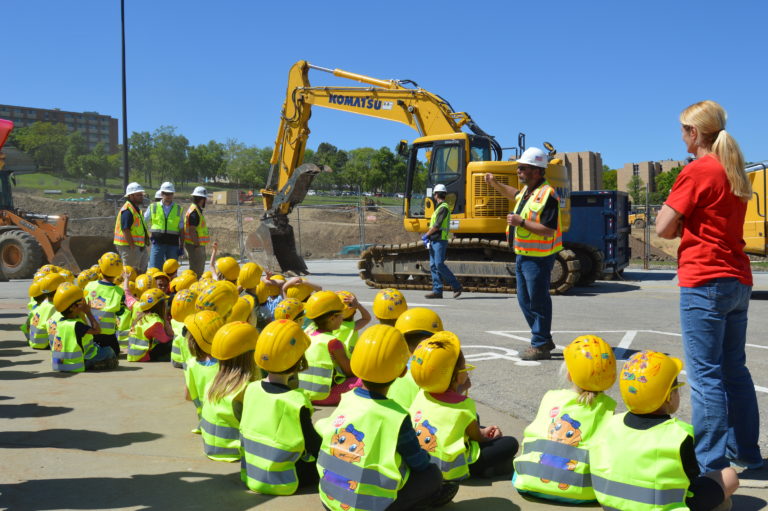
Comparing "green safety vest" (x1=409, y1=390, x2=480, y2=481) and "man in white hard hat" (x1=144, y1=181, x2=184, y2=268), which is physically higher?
"man in white hard hat" (x1=144, y1=181, x2=184, y2=268)

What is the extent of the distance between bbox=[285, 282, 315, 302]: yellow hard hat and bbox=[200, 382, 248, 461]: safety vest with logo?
2.38 meters

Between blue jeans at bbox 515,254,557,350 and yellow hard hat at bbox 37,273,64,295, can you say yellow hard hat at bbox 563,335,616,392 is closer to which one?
blue jeans at bbox 515,254,557,350

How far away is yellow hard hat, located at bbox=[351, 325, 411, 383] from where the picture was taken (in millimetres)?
3184

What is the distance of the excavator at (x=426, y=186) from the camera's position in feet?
46.1

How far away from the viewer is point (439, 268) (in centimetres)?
1292

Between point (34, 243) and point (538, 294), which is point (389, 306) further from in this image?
point (34, 243)

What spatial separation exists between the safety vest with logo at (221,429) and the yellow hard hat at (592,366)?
189 cm

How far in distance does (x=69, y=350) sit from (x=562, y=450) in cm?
496

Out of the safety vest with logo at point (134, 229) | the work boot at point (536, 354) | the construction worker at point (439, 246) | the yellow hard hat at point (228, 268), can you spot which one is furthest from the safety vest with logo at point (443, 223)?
the work boot at point (536, 354)

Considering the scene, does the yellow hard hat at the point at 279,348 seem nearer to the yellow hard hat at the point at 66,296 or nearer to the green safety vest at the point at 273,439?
the green safety vest at the point at 273,439

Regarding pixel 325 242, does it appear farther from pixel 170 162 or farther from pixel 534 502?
pixel 170 162

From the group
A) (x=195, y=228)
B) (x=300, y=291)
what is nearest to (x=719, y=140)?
(x=300, y=291)

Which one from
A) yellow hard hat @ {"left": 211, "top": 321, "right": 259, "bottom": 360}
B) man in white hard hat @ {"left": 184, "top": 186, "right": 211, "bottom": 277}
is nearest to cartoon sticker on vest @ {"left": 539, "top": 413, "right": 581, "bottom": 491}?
yellow hard hat @ {"left": 211, "top": 321, "right": 259, "bottom": 360}

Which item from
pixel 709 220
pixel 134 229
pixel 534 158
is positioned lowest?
pixel 709 220
